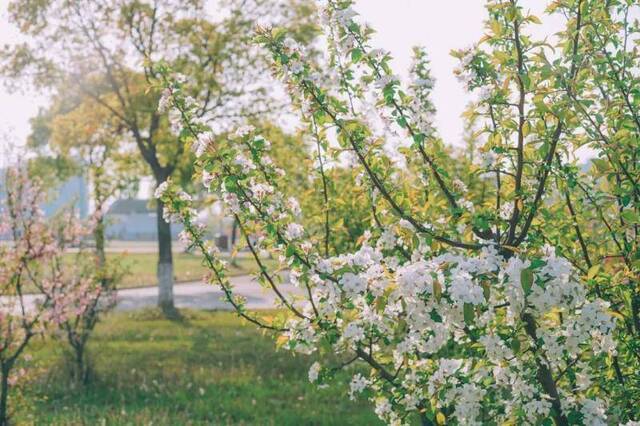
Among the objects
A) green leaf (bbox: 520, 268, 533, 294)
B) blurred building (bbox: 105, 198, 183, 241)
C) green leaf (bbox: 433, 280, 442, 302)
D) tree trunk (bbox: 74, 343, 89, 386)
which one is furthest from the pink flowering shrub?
blurred building (bbox: 105, 198, 183, 241)

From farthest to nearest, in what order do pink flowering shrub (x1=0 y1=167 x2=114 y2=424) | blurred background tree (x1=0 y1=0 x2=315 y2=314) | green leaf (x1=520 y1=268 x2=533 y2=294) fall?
blurred background tree (x1=0 y1=0 x2=315 y2=314) → pink flowering shrub (x1=0 y1=167 x2=114 y2=424) → green leaf (x1=520 y1=268 x2=533 y2=294)

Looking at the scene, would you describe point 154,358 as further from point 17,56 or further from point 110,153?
point 110,153

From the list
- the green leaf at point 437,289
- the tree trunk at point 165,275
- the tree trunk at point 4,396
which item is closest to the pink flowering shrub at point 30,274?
the tree trunk at point 4,396

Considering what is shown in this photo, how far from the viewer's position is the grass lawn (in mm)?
7348

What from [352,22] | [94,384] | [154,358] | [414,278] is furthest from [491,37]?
[154,358]

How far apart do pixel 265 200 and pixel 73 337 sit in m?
6.53

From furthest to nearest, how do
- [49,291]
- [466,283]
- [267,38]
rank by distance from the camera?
1. [49,291]
2. [267,38]
3. [466,283]

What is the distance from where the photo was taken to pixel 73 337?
916 cm

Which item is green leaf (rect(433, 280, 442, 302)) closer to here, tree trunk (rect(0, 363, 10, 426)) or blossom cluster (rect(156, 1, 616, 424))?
blossom cluster (rect(156, 1, 616, 424))

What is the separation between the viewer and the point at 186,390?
343 inches

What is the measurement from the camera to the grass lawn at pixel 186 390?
289 inches

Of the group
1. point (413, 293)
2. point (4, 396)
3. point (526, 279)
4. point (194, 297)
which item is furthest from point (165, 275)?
point (526, 279)

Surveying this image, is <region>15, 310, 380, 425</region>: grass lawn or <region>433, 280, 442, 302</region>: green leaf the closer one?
<region>433, 280, 442, 302</region>: green leaf

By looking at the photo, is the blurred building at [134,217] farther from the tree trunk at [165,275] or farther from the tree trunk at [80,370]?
the tree trunk at [80,370]
